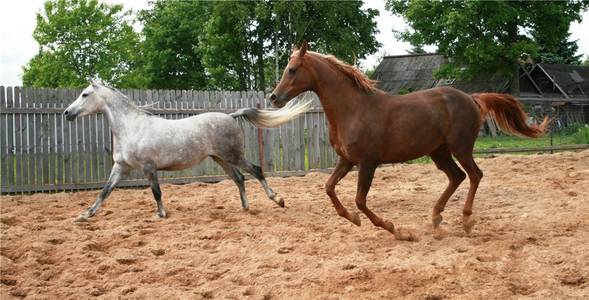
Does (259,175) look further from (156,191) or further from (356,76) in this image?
(356,76)

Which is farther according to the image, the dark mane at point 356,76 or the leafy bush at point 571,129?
the leafy bush at point 571,129

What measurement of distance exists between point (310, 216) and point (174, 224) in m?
1.67

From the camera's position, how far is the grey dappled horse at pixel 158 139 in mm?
7848

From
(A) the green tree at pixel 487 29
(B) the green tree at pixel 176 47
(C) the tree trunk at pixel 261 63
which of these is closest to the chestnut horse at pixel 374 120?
(A) the green tree at pixel 487 29

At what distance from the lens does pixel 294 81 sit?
631 cm

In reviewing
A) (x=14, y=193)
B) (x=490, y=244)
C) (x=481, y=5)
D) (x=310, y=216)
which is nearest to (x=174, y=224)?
(x=310, y=216)

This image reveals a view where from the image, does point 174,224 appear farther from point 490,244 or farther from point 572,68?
point 572,68

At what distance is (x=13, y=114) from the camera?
1063cm

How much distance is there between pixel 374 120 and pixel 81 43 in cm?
3456

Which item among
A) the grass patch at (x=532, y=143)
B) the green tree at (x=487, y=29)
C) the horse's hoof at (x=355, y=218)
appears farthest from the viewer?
the green tree at (x=487, y=29)

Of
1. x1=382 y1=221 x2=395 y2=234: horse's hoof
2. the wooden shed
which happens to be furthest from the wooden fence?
the wooden shed

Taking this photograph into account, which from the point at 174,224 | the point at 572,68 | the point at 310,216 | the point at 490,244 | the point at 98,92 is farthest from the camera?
the point at 572,68

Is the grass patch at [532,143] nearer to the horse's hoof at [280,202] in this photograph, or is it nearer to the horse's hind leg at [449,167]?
the horse's hoof at [280,202]

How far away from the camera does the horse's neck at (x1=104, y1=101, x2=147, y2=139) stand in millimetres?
8009
